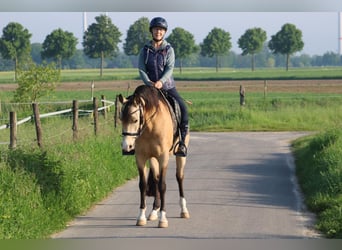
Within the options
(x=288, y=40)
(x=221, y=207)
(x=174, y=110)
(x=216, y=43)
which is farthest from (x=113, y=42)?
(x=174, y=110)

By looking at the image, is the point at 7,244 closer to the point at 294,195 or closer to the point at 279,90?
the point at 294,195

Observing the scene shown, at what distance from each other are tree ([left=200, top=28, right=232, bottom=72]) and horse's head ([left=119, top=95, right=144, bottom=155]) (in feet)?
308

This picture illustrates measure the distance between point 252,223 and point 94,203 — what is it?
9.44ft

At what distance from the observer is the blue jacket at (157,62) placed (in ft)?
32.6

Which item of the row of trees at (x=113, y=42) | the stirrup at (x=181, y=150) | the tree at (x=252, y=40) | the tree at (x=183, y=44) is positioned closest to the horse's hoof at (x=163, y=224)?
the stirrup at (x=181, y=150)

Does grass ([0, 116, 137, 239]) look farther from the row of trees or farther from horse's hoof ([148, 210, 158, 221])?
the row of trees

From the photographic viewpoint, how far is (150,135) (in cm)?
959

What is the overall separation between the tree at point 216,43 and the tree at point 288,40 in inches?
264

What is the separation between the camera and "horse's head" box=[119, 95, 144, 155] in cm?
905

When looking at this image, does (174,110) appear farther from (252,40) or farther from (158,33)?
(252,40)

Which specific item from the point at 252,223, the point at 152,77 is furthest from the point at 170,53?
the point at 252,223

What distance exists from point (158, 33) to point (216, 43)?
94203 mm

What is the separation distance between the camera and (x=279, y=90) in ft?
182

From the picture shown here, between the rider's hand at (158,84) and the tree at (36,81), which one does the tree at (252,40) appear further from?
the rider's hand at (158,84)
